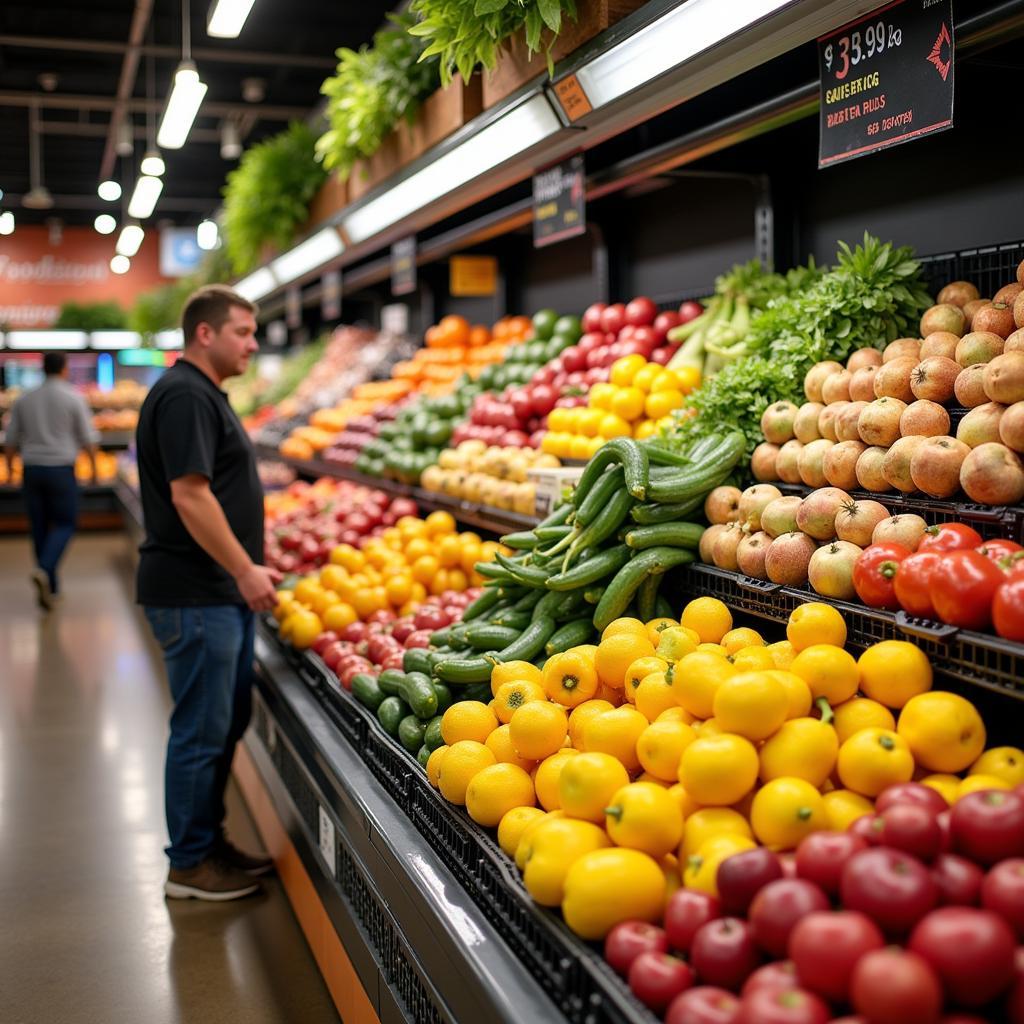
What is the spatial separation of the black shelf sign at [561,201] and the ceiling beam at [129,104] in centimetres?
1029

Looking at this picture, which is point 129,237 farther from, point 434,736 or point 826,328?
point 434,736

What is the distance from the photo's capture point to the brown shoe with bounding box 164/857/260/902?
11.9 feet

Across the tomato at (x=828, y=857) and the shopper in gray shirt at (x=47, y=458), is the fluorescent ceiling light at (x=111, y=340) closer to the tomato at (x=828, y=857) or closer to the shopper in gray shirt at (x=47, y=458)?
the shopper in gray shirt at (x=47, y=458)

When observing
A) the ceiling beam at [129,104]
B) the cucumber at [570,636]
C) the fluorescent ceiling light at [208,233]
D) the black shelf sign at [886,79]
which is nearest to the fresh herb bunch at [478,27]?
the black shelf sign at [886,79]

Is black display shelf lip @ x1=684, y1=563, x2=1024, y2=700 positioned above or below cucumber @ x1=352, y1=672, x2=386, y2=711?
above

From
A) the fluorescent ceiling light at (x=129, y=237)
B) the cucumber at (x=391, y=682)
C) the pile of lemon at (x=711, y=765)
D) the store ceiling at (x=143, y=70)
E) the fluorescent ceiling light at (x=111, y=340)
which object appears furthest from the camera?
the fluorescent ceiling light at (x=111, y=340)

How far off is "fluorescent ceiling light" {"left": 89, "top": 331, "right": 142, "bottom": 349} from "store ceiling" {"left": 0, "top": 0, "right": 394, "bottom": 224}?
274 centimetres

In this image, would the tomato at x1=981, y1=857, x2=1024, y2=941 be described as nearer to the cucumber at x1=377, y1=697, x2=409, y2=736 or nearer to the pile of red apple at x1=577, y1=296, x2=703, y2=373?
the cucumber at x1=377, y1=697, x2=409, y2=736

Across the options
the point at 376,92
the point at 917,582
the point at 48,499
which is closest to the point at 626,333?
the point at 376,92

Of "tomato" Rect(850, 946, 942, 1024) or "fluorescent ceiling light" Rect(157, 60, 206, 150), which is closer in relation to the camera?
"tomato" Rect(850, 946, 942, 1024)

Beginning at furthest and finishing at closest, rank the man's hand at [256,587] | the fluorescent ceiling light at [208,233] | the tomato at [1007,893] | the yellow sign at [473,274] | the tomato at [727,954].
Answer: the fluorescent ceiling light at [208,233] < the yellow sign at [473,274] < the man's hand at [256,587] < the tomato at [727,954] < the tomato at [1007,893]

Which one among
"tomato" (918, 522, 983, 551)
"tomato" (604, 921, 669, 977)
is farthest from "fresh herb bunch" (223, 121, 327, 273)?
"tomato" (604, 921, 669, 977)

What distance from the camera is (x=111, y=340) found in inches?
717

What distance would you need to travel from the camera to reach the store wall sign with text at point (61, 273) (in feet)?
70.5
